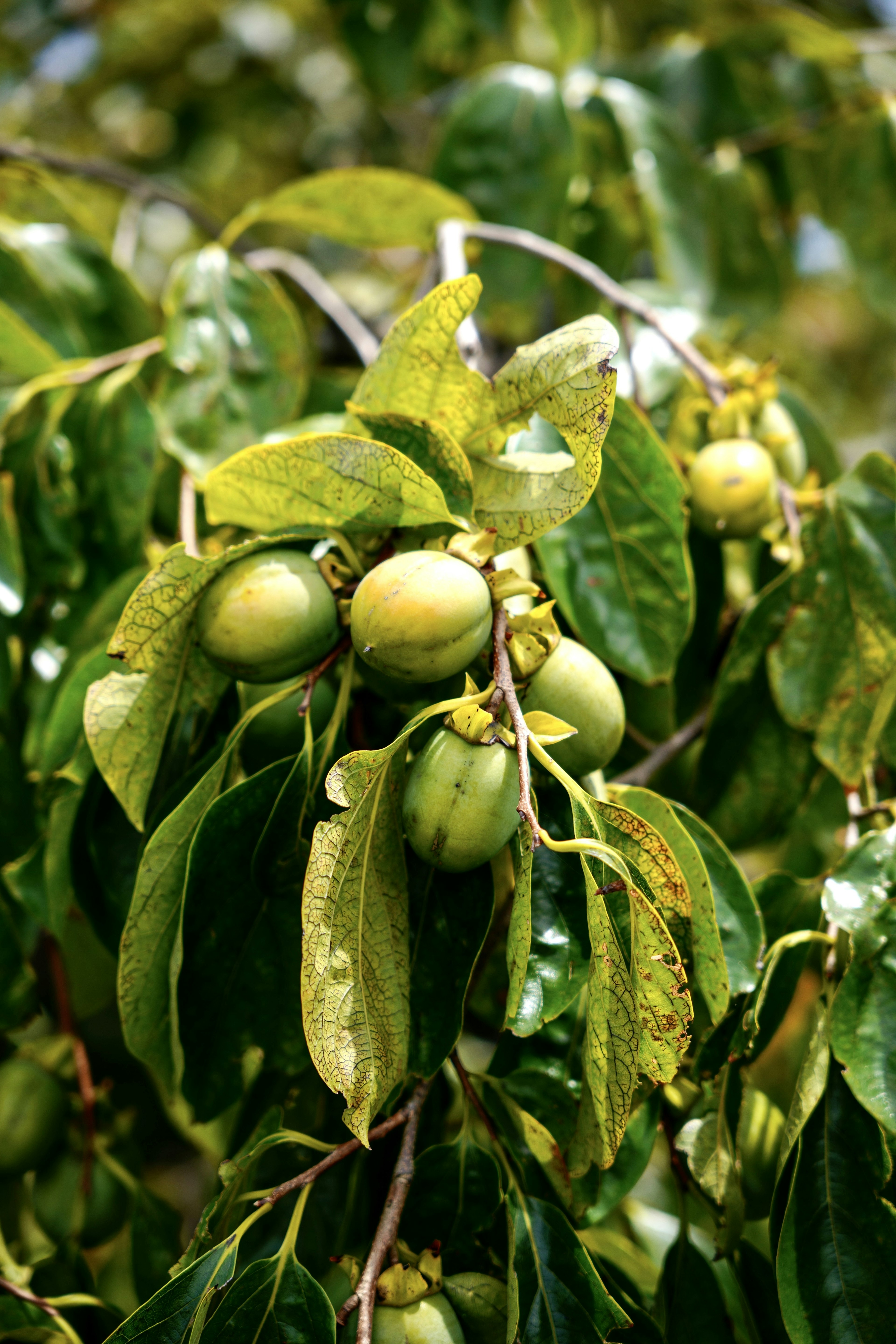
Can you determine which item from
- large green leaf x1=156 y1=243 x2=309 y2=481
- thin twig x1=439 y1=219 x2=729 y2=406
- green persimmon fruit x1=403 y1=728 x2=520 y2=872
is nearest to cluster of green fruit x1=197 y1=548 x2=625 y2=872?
green persimmon fruit x1=403 y1=728 x2=520 y2=872

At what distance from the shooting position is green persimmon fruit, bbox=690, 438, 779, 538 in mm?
1308

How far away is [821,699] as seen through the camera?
133 cm

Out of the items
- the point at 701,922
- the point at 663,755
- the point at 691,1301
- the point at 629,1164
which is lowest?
the point at 691,1301

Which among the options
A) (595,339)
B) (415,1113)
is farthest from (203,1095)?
(595,339)

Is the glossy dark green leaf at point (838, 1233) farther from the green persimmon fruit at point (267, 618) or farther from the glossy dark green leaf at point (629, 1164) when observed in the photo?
the green persimmon fruit at point (267, 618)

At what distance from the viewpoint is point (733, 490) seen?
131cm

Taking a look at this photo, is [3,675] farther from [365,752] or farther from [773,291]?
[773,291]

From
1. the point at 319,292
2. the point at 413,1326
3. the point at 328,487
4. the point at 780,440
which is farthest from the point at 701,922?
the point at 319,292

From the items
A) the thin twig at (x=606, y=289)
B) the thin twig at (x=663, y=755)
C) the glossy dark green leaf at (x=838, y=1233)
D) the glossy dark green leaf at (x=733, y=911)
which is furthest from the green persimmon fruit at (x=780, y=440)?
the glossy dark green leaf at (x=838, y=1233)

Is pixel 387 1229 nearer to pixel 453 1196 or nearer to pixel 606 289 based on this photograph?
pixel 453 1196

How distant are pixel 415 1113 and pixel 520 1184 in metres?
0.15

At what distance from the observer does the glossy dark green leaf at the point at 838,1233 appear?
0.96 metres

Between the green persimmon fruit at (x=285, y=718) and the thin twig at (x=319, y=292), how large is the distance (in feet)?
2.37

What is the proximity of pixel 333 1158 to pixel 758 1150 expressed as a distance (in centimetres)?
62
